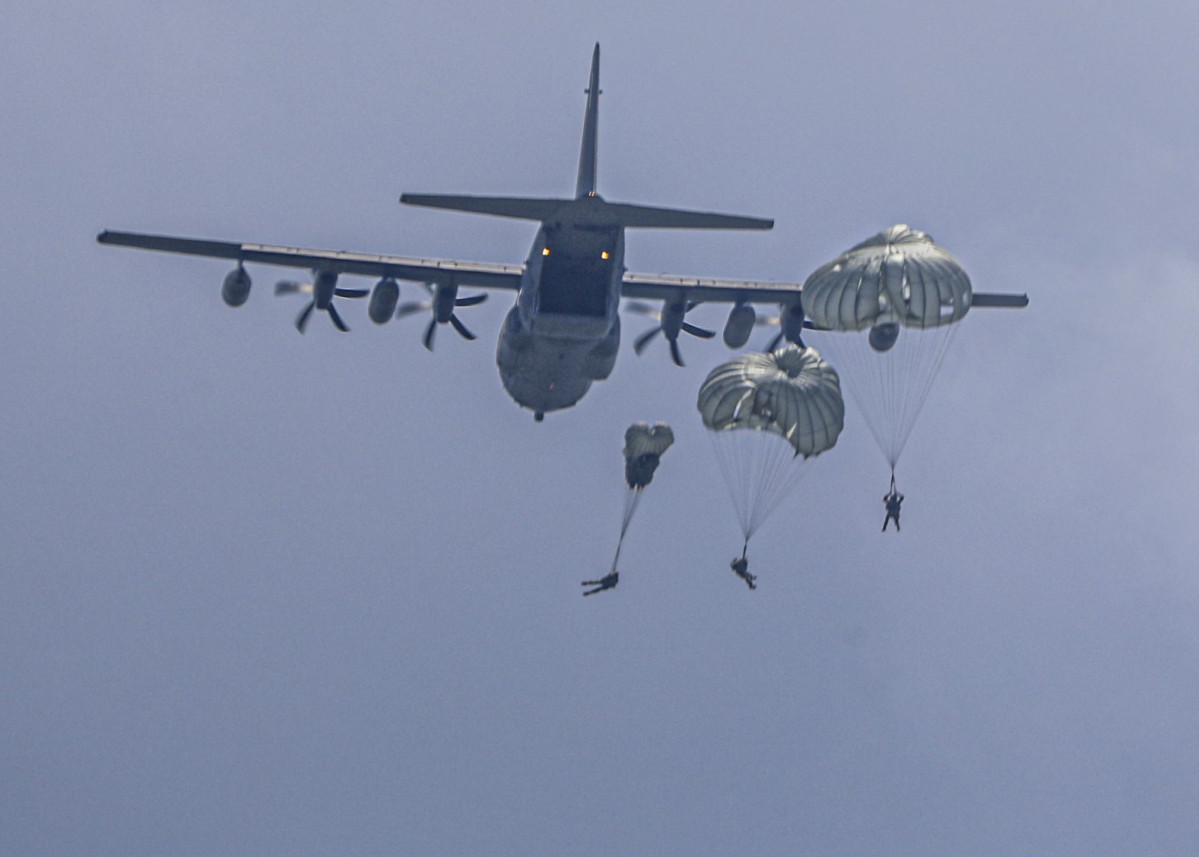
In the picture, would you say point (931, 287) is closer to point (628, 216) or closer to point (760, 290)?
point (628, 216)

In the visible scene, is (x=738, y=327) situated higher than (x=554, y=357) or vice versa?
(x=738, y=327)

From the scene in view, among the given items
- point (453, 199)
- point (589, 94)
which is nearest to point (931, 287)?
point (453, 199)

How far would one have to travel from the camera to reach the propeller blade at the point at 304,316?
2114 inches

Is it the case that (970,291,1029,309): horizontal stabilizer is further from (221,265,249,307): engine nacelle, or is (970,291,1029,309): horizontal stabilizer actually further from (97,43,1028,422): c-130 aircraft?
(221,265,249,307): engine nacelle

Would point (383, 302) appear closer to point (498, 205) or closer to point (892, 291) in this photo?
point (498, 205)

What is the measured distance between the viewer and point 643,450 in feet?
152

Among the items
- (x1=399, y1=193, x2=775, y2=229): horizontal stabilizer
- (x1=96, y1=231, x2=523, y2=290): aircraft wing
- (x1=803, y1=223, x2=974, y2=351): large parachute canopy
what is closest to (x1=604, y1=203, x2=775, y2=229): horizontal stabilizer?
(x1=399, y1=193, x2=775, y2=229): horizontal stabilizer

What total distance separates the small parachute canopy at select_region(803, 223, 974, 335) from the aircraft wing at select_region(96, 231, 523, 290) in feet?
53.7

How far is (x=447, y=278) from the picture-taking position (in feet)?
185

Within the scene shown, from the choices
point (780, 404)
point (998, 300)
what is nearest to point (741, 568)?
point (780, 404)

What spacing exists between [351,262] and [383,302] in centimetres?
373

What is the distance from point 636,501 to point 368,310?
42.3ft

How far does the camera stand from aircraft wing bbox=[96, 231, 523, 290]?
55625 mm

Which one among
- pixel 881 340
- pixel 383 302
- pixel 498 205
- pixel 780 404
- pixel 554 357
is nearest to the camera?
pixel 780 404
